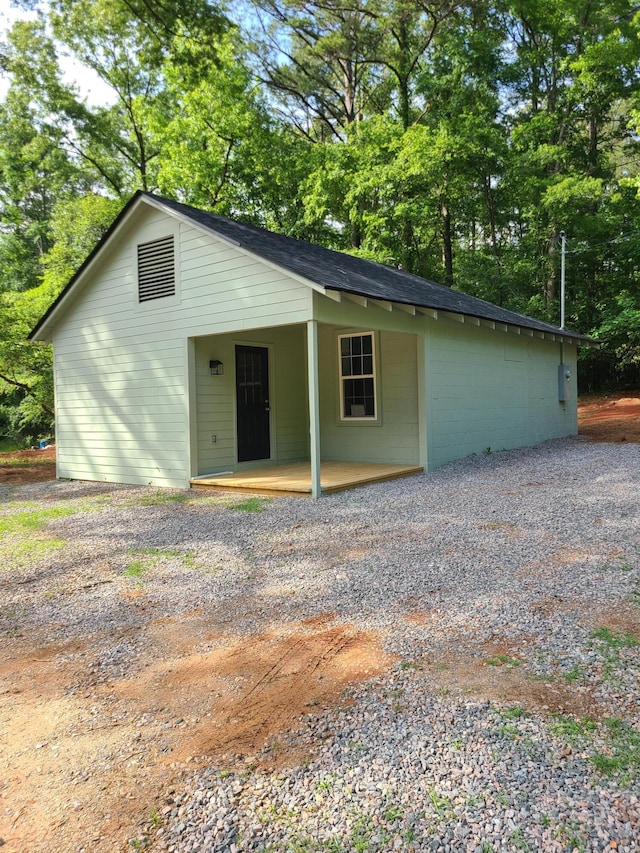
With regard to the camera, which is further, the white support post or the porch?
the white support post

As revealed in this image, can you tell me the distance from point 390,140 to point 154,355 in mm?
13930

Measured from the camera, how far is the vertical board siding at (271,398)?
8.93 meters

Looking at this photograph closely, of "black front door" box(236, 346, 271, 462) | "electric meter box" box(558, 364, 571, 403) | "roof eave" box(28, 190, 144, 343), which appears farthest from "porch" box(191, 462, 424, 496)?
"electric meter box" box(558, 364, 571, 403)

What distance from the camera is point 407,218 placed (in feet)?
60.8

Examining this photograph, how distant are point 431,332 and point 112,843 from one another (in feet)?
26.8

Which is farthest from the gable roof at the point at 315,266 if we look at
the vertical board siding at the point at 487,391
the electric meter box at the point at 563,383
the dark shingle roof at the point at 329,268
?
the electric meter box at the point at 563,383

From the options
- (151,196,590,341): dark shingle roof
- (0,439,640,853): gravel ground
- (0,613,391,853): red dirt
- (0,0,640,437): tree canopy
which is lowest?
(0,613,391,853): red dirt

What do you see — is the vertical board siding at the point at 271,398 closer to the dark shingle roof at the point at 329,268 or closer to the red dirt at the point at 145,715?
the dark shingle roof at the point at 329,268

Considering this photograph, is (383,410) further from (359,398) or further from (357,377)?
(357,377)

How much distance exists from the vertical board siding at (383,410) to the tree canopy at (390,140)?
9.38m

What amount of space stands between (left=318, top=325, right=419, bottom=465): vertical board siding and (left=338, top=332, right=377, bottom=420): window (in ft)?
0.41

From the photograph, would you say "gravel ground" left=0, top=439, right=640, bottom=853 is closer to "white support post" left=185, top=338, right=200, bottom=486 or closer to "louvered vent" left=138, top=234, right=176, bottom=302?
"white support post" left=185, top=338, right=200, bottom=486

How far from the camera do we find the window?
9867 millimetres

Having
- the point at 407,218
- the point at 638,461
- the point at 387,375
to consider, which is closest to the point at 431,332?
the point at 387,375
